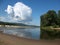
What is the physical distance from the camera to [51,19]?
29.2 metres

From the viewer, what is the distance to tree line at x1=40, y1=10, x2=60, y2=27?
27916mm

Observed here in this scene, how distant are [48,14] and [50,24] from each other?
1993mm

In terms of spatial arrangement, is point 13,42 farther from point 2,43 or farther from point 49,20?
point 49,20

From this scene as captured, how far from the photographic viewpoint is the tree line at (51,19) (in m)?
27.9

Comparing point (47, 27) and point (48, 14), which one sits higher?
point (48, 14)

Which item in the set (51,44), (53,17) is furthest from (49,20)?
(51,44)

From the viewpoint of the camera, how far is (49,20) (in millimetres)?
29297

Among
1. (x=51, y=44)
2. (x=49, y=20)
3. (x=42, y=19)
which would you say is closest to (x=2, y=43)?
(x=51, y=44)

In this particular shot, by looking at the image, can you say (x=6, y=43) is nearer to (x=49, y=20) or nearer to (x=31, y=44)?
(x=31, y=44)

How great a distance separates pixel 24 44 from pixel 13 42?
0.35 metres

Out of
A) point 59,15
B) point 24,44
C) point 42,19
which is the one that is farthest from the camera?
point 59,15

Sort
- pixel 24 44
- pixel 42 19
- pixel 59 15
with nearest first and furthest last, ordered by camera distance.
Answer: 1. pixel 24 44
2. pixel 42 19
3. pixel 59 15

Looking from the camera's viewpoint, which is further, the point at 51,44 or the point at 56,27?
the point at 56,27

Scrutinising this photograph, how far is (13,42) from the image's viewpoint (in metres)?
4.50
